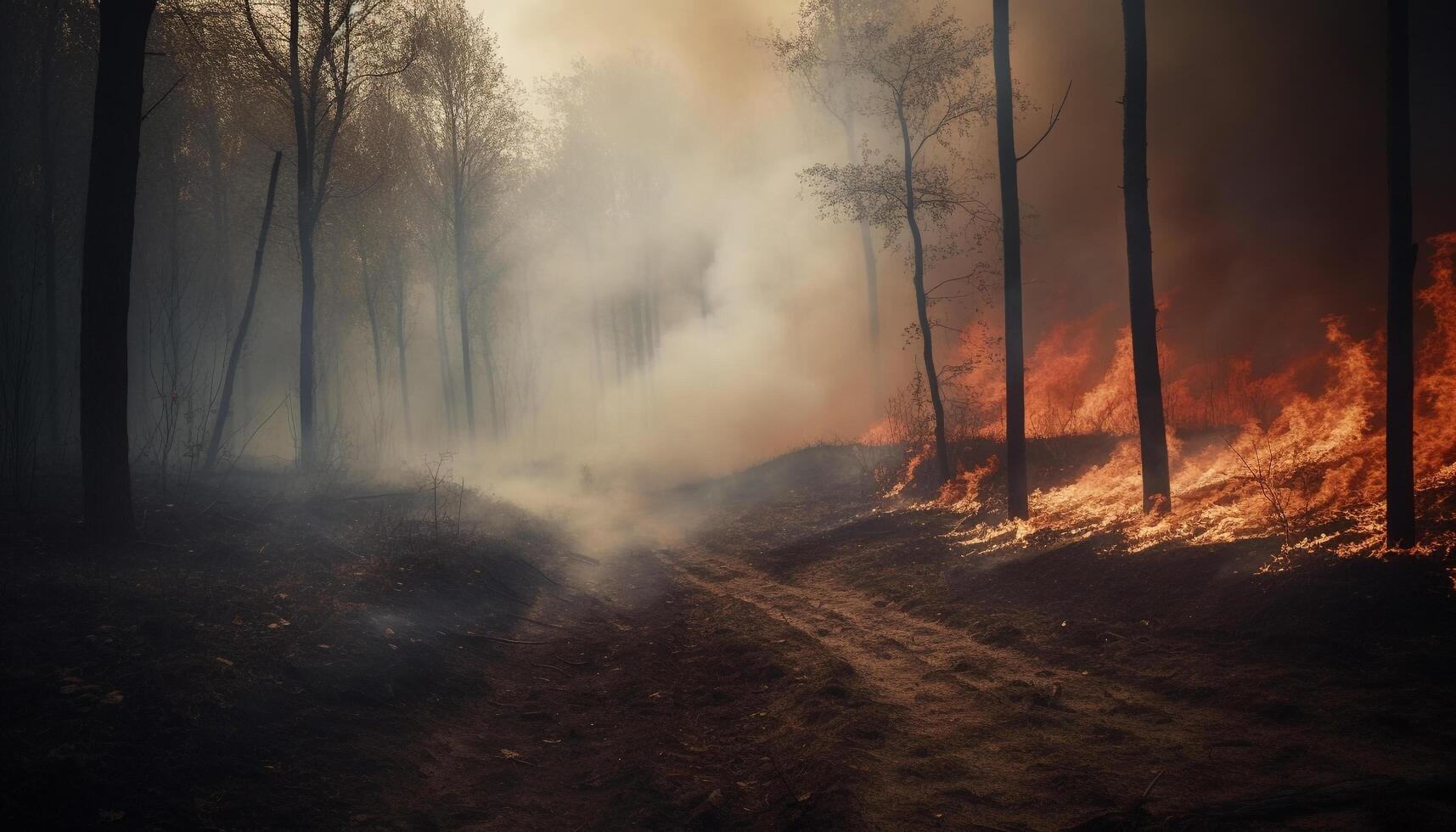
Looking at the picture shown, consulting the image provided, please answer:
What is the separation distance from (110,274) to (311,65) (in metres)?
12.8

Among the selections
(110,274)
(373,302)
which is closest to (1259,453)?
Result: (110,274)

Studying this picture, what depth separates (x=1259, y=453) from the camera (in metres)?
12.5

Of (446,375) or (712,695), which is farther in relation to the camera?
(446,375)

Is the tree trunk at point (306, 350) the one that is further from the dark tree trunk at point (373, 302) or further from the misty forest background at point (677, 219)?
the dark tree trunk at point (373, 302)

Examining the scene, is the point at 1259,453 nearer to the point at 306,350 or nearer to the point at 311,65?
the point at 306,350

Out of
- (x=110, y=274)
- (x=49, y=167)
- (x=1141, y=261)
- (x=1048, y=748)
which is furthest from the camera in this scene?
(x=49, y=167)

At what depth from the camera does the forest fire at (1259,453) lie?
9.07m

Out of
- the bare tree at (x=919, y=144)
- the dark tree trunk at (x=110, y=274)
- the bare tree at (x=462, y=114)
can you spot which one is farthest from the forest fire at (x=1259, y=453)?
the bare tree at (x=462, y=114)

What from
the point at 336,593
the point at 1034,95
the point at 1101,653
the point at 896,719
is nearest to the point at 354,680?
the point at 336,593

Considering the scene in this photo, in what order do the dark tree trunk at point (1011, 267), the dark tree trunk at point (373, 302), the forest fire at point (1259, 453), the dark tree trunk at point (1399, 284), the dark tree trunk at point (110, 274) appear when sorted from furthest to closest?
the dark tree trunk at point (373, 302), the dark tree trunk at point (1011, 267), the forest fire at point (1259, 453), the dark tree trunk at point (110, 274), the dark tree trunk at point (1399, 284)

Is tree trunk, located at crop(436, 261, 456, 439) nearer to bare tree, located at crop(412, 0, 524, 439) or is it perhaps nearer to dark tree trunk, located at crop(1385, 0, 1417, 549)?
bare tree, located at crop(412, 0, 524, 439)

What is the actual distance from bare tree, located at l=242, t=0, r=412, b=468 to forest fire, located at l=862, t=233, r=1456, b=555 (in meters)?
14.8

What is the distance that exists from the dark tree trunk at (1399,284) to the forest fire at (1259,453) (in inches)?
28.3

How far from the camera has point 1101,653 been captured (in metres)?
7.59
